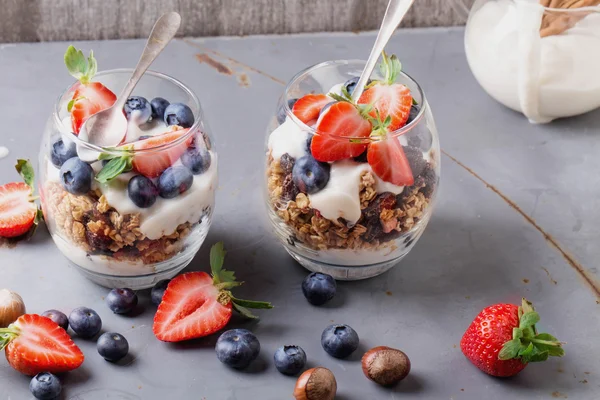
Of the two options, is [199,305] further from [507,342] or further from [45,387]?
[507,342]

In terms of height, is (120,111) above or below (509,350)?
above

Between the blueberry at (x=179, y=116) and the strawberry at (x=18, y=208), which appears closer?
the blueberry at (x=179, y=116)

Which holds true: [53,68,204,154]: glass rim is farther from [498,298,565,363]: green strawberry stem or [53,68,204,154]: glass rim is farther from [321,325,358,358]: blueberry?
[498,298,565,363]: green strawberry stem

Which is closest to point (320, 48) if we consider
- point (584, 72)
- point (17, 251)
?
point (584, 72)

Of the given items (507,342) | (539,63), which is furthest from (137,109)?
(539,63)

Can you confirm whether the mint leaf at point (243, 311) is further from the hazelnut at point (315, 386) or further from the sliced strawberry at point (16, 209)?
the sliced strawberry at point (16, 209)

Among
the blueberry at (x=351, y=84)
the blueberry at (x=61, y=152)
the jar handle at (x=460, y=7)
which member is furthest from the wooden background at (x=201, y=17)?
the blueberry at (x=61, y=152)

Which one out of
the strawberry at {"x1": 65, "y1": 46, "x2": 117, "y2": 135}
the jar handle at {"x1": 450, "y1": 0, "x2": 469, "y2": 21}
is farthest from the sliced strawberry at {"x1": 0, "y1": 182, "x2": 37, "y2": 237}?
the jar handle at {"x1": 450, "y1": 0, "x2": 469, "y2": 21}
